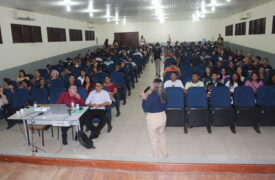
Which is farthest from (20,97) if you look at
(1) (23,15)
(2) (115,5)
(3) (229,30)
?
(3) (229,30)

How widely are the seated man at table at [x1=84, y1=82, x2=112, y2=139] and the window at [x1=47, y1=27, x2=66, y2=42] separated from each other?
836cm

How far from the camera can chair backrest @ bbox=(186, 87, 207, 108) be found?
5.20 metres

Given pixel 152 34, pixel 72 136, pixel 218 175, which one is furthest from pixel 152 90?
pixel 152 34

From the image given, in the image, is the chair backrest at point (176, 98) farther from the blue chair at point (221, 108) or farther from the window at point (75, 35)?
the window at point (75, 35)

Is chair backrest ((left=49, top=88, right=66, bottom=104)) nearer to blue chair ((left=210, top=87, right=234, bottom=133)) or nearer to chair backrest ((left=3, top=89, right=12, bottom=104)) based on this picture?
chair backrest ((left=3, top=89, right=12, bottom=104))

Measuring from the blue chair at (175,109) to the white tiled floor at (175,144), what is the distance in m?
0.22

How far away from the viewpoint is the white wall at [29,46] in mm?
8773

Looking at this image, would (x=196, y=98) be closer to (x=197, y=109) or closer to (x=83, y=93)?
(x=197, y=109)

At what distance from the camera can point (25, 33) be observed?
10.2 meters

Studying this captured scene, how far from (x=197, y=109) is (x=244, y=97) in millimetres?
1096

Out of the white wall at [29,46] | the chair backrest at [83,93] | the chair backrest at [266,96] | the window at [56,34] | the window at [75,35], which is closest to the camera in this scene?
the chair backrest at [266,96]

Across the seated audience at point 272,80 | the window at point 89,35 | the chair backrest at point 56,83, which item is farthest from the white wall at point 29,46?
the seated audience at point 272,80

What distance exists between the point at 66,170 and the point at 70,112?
5.89 feet

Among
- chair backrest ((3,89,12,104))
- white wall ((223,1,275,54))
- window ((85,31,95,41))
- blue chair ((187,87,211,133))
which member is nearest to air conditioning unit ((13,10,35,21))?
chair backrest ((3,89,12,104))
